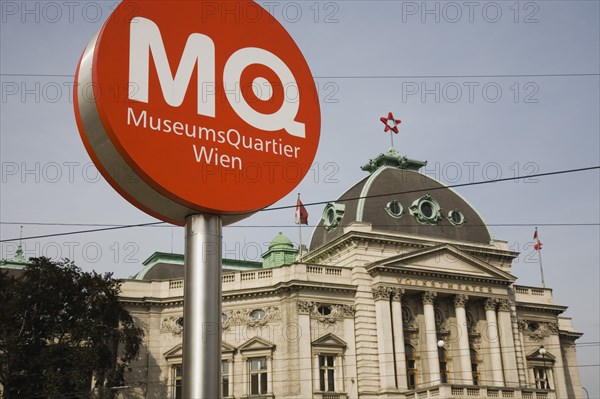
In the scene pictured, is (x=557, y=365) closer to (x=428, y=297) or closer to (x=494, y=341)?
(x=494, y=341)

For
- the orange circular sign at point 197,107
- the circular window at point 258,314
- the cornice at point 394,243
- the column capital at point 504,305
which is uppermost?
the cornice at point 394,243

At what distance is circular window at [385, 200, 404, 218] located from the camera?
5913 cm

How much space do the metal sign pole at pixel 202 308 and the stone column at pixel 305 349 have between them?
122 ft

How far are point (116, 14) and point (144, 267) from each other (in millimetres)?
54524

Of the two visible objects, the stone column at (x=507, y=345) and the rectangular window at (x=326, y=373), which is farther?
the stone column at (x=507, y=345)

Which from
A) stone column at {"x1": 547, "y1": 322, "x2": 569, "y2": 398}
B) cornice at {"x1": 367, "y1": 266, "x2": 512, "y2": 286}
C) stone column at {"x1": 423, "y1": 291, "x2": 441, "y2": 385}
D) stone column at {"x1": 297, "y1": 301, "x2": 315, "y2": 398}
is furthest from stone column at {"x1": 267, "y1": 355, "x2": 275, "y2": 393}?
stone column at {"x1": 547, "y1": 322, "x2": 569, "y2": 398}

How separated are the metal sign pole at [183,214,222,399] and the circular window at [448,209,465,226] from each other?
48991 mm

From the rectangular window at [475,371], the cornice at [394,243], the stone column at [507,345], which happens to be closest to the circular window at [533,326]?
the stone column at [507,345]

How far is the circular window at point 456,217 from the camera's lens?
202ft

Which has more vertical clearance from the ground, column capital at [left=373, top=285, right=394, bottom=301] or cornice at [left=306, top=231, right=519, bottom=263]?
cornice at [left=306, top=231, right=519, bottom=263]

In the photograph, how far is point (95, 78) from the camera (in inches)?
519

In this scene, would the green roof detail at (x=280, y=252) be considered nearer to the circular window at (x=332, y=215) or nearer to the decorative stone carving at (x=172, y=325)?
the circular window at (x=332, y=215)

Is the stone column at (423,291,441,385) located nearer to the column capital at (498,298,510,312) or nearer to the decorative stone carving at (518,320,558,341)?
the column capital at (498,298,510,312)

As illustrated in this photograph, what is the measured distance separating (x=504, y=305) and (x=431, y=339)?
26.5 ft
